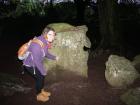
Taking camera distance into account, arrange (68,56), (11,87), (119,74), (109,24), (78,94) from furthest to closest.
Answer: (109,24) < (68,56) < (119,74) < (11,87) < (78,94)

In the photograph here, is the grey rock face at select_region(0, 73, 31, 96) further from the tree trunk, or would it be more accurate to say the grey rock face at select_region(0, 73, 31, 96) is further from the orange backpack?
the tree trunk

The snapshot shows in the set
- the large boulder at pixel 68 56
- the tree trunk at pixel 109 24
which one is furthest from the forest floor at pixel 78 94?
the tree trunk at pixel 109 24

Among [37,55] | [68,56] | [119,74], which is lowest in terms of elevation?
[119,74]

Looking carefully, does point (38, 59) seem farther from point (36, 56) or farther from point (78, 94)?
point (78, 94)

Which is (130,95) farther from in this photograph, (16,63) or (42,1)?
(42,1)

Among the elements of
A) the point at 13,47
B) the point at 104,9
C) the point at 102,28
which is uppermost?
the point at 104,9

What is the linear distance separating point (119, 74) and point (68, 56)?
5.32 feet

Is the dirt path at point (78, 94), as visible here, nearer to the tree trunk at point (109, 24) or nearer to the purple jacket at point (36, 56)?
the purple jacket at point (36, 56)

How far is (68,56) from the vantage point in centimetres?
926

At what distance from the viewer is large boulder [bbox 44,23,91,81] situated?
9211mm

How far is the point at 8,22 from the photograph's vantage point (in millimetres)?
24891

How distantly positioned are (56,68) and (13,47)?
359 inches

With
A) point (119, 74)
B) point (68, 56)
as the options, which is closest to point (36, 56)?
point (68, 56)

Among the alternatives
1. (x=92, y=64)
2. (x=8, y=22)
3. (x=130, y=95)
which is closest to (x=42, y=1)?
(x=8, y=22)
